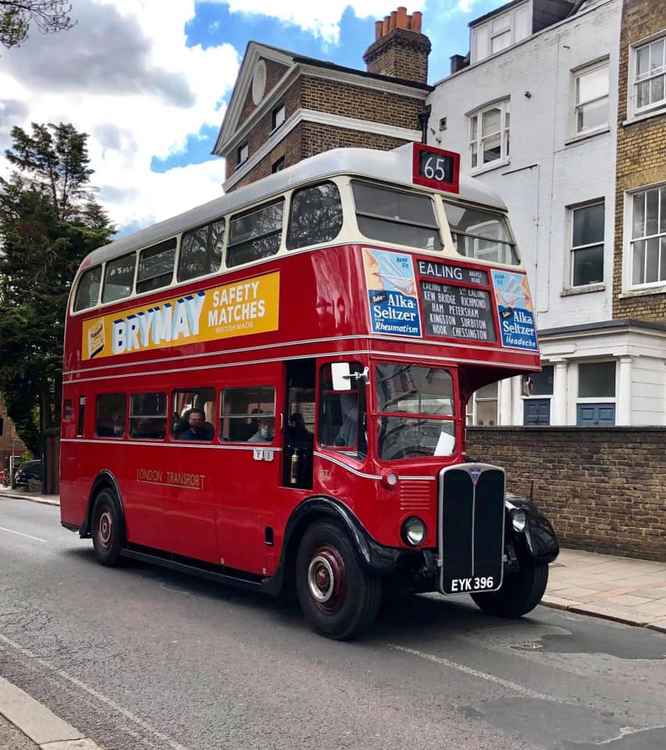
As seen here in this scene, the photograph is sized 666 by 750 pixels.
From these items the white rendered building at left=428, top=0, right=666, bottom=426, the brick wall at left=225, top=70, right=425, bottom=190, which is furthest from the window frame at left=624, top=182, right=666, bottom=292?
the brick wall at left=225, top=70, right=425, bottom=190

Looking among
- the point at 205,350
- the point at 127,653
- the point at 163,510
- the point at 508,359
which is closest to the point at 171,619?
the point at 127,653

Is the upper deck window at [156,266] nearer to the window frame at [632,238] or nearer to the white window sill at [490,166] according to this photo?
the window frame at [632,238]

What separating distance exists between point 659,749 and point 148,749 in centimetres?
284

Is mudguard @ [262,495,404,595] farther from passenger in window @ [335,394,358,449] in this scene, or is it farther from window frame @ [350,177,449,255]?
window frame @ [350,177,449,255]

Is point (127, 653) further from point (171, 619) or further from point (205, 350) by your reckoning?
point (205, 350)

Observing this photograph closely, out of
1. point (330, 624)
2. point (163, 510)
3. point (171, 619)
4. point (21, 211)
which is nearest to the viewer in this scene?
point (330, 624)

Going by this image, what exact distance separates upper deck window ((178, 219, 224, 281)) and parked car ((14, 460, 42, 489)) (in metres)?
23.6

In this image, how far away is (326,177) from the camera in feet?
25.3

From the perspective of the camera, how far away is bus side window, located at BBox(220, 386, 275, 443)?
8.16 m

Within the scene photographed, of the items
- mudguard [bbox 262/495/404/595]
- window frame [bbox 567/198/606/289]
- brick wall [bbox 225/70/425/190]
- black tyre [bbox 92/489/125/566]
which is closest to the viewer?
mudguard [bbox 262/495/404/595]

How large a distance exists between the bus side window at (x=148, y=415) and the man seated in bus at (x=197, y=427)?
0.58 meters

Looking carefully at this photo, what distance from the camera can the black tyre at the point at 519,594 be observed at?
7930mm

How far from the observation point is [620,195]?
56.9 ft

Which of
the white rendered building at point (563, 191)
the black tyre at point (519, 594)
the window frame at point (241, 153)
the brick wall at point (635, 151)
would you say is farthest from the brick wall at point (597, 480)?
the window frame at point (241, 153)
